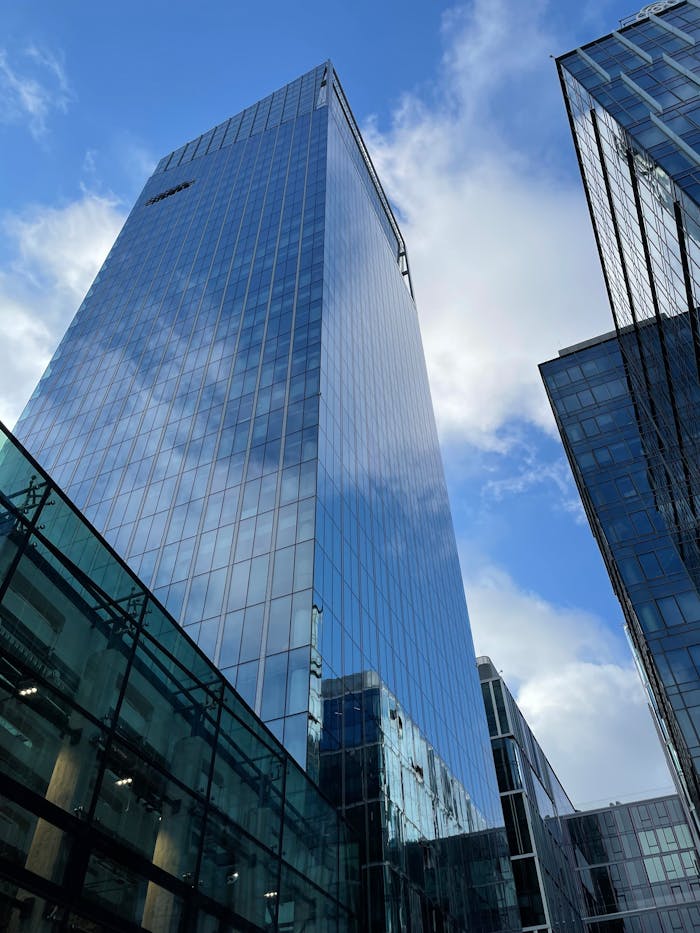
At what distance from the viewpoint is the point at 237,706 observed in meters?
20.9

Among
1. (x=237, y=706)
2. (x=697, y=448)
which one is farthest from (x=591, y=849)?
(x=237, y=706)

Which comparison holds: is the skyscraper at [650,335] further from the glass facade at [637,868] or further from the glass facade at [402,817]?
the glass facade at [637,868]

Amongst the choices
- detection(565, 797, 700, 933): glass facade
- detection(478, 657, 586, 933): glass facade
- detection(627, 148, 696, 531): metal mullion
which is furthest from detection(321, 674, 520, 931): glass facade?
detection(565, 797, 700, 933): glass facade

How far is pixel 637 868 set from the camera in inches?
3337

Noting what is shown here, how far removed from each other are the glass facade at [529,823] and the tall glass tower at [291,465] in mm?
17965

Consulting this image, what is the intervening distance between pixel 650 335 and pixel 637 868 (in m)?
65.7

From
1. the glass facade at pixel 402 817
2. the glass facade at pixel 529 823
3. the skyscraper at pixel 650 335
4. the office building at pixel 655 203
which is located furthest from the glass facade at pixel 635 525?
the glass facade at pixel 402 817

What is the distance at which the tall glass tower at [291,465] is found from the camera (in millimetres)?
32719

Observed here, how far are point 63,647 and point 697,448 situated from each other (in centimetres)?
6095

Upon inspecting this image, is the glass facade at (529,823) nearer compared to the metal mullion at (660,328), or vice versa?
the metal mullion at (660,328)

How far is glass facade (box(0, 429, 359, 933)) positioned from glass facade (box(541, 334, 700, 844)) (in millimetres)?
41351

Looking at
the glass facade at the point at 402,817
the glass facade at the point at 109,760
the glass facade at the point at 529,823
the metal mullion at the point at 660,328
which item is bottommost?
the glass facade at the point at 109,760

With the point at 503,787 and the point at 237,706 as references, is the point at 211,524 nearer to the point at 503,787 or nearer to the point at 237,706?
the point at 237,706

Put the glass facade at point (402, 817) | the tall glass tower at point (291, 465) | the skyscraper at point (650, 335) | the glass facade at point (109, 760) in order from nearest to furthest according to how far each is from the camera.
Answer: the glass facade at point (109, 760) → the glass facade at point (402, 817) → the tall glass tower at point (291, 465) → the skyscraper at point (650, 335)
